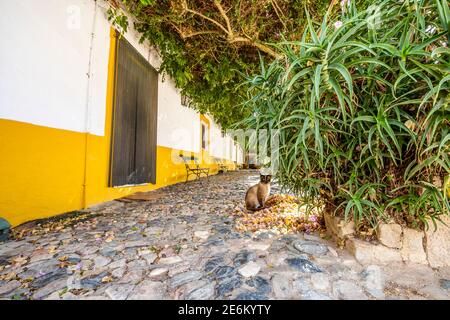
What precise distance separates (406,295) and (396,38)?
5.31ft

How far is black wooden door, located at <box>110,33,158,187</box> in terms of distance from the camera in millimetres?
3980

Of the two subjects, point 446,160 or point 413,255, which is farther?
point 413,255

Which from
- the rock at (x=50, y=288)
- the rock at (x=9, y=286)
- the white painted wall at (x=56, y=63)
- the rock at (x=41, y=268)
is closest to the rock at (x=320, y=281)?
the rock at (x=50, y=288)

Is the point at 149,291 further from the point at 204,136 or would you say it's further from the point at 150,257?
the point at 204,136

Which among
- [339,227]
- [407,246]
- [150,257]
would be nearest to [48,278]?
[150,257]

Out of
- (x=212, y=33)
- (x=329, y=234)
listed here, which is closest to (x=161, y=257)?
(x=329, y=234)

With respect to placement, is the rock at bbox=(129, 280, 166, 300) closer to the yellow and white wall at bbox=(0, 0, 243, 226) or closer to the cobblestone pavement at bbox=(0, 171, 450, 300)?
the cobblestone pavement at bbox=(0, 171, 450, 300)

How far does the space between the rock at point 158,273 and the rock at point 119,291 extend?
0.15 m

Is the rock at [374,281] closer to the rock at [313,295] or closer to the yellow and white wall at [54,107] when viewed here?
the rock at [313,295]

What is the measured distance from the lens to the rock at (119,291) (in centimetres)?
127

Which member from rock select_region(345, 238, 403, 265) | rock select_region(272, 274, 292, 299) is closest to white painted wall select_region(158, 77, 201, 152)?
rock select_region(272, 274, 292, 299)

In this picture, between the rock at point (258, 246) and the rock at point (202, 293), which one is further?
the rock at point (258, 246)

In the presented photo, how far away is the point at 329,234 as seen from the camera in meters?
1.97
